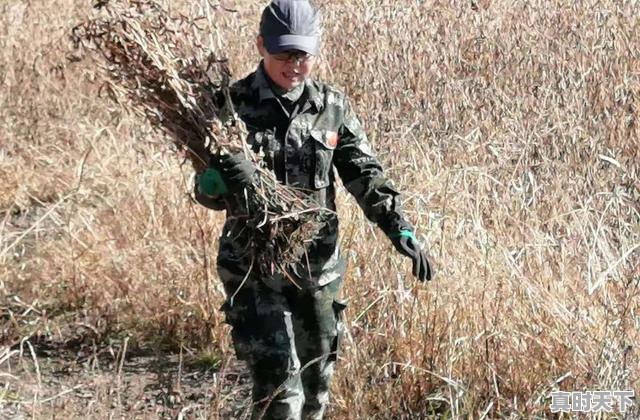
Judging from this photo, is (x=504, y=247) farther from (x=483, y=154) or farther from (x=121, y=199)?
(x=121, y=199)

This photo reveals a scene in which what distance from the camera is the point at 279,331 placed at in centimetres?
306

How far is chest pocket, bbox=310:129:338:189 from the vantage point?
3008mm

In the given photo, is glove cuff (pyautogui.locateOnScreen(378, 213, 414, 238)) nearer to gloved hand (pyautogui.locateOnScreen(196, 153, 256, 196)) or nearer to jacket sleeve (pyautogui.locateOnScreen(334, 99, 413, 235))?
jacket sleeve (pyautogui.locateOnScreen(334, 99, 413, 235))

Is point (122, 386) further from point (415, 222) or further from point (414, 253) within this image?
point (414, 253)

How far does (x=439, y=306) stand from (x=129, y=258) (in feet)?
4.33

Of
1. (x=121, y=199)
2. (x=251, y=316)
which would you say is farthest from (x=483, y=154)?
(x=251, y=316)

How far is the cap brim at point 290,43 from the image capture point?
9.55 feet

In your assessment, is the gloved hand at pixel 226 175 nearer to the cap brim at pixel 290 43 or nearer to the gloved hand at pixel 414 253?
the cap brim at pixel 290 43

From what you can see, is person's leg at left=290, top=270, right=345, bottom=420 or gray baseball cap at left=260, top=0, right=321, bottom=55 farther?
person's leg at left=290, top=270, right=345, bottom=420

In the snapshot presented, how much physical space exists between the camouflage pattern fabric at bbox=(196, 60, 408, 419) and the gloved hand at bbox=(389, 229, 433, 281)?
0.10 feet

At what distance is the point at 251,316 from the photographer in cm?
308

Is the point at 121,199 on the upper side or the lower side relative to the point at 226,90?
lower

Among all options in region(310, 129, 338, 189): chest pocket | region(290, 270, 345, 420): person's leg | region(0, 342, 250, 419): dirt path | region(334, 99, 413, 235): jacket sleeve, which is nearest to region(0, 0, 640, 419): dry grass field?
region(0, 342, 250, 419): dirt path

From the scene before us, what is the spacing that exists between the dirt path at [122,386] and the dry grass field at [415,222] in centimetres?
1
